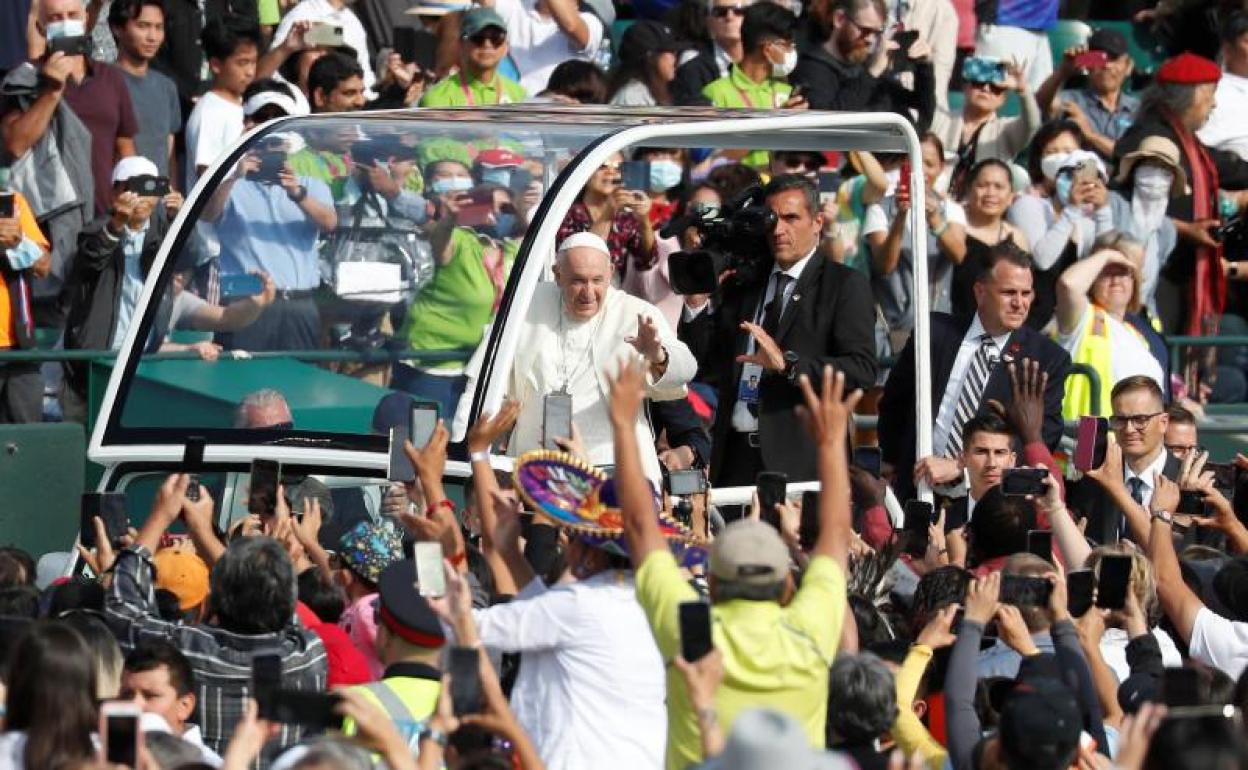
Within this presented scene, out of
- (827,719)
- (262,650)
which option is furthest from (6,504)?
(827,719)

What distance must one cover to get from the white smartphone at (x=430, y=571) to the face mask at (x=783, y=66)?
8.59 metres

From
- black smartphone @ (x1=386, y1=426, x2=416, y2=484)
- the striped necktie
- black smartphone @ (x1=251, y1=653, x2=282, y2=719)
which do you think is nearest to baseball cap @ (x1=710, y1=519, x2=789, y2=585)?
black smartphone @ (x1=251, y1=653, x2=282, y2=719)

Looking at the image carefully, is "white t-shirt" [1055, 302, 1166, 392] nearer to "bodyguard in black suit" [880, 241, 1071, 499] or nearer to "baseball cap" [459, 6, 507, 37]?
A: "bodyguard in black suit" [880, 241, 1071, 499]

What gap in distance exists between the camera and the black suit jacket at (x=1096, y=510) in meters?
10.4

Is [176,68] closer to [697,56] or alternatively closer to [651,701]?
[697,56]

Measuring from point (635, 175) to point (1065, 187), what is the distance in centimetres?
243

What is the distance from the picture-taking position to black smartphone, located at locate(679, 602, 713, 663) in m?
5.84

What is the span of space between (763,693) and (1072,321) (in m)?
6.90

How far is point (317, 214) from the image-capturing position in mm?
10148

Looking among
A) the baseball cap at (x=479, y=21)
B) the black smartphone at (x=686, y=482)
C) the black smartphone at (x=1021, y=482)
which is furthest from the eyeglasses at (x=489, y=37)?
the black smartphone at (x=686, y=482)

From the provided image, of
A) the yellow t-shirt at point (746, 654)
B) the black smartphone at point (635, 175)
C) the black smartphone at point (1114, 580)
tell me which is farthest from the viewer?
the black smartphone at point (635, 175)

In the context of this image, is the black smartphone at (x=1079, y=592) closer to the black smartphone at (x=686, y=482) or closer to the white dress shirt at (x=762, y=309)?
the black smartphone at (x=686, y=482)

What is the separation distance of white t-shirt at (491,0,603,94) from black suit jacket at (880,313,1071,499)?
4.36m

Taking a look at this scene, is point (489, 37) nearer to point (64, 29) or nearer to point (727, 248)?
point (64, 29)
